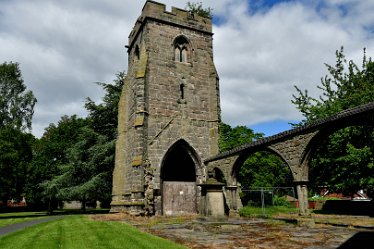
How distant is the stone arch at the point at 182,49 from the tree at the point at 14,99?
14.3 metres

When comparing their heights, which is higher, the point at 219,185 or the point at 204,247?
the point at 219,185

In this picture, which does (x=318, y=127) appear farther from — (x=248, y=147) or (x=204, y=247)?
(x=204, y=247)

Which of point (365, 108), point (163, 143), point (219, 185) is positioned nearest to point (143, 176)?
point (163, 143)

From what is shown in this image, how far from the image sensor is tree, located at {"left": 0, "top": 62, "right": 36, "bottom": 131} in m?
23.5

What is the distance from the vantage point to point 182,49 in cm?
1898

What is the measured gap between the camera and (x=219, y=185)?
1280 cm

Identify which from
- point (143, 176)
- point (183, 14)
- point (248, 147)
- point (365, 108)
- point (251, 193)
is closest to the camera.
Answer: point (365, 108)

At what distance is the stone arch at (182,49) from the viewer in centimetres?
1870

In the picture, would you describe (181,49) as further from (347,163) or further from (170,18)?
(347,163)

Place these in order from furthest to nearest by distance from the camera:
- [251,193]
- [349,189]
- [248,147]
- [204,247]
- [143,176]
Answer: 1. [251,193]
2. [349,189]
3. [143,176]
4. [248,147]
5. [204,247]

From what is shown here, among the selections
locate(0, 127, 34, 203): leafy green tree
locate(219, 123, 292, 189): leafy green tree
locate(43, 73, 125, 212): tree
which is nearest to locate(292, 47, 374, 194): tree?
locate(219, 123, 292, 189): leafy green tree

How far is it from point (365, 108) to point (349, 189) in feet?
30.1

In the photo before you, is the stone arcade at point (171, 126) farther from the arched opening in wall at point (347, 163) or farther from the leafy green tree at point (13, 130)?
the leafy green tree at point (13, 130)

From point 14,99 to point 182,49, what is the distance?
15020mm
